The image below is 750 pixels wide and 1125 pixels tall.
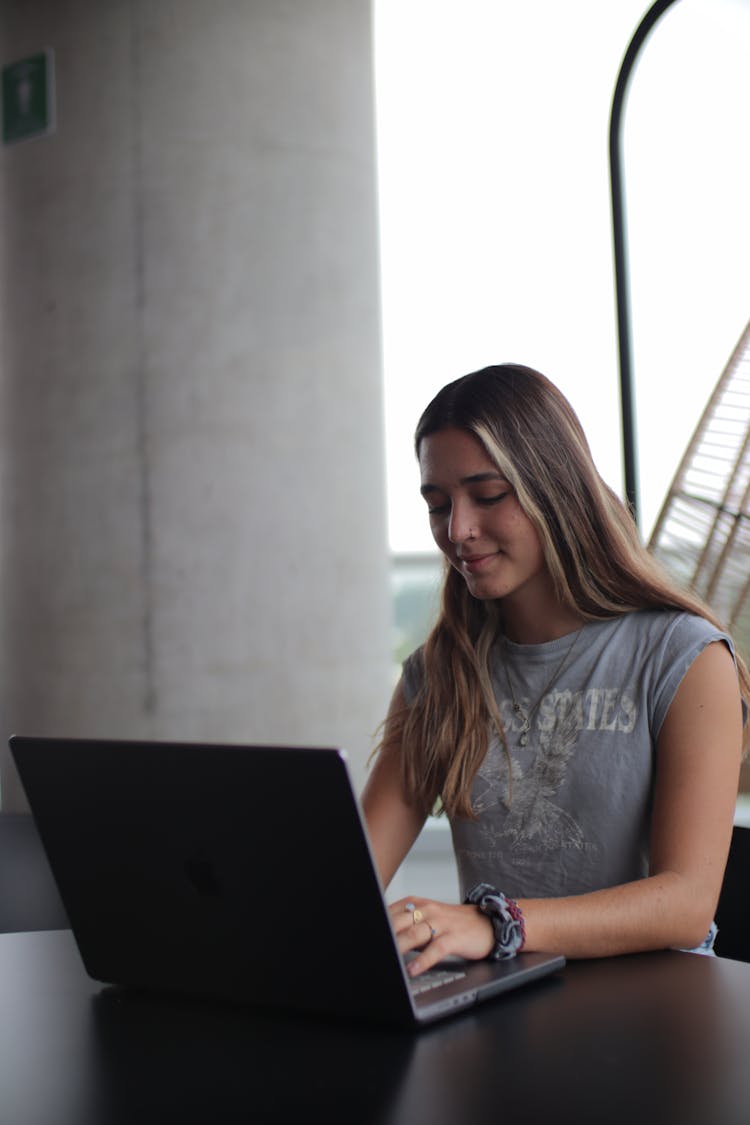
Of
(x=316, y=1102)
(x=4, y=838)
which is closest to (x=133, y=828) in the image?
(x=316, y=1102)

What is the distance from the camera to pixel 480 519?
1.66 metres

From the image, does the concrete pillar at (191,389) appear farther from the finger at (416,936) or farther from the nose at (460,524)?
the finger at (416,936)

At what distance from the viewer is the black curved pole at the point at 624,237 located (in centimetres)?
295

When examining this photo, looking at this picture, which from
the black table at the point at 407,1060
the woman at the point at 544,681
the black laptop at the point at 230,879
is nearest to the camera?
the black table at the point at 407,1060

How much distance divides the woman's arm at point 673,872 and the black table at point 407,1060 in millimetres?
68

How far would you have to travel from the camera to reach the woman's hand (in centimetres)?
110

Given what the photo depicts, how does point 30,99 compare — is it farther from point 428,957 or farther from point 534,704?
point 428,957

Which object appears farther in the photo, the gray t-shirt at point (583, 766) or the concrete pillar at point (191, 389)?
the concrete pillar at point (191, 389)

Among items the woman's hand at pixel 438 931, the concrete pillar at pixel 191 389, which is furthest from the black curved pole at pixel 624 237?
the woman's hand at pixel 438 931

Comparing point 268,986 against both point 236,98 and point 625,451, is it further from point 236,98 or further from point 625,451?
point 236,98

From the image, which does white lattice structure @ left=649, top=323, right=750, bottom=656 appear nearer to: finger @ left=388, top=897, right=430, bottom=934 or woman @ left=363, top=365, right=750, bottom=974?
woman @ left=363, top=365, right=750, bottom=974

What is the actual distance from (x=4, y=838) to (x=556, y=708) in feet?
2.82

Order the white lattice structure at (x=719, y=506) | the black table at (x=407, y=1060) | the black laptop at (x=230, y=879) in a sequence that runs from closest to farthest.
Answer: the black table at (x=407, y=1060), the black laptop at (x=230, y=879), the white lattice structure at (x=719, y=506)

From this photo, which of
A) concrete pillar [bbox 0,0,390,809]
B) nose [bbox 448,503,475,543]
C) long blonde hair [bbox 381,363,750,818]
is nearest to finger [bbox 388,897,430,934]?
long blonde hair [bbox 381,363,750,818]
